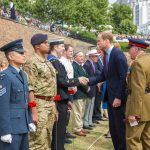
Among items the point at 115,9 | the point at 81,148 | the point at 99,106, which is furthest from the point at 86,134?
the point at 115,9

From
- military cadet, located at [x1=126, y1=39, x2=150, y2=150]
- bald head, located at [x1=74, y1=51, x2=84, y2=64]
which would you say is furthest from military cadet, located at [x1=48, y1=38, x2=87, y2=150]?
bald head, located at [x1=74, y1=51, x2=84, y2=64]

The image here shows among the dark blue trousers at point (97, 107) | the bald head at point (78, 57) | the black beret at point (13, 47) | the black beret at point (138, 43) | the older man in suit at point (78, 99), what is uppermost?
the black beret at point (13, 47)

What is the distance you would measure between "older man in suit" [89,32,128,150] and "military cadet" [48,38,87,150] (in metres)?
0.52

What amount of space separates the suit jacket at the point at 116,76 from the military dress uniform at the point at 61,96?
1.88 feet

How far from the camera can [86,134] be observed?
32.3ft

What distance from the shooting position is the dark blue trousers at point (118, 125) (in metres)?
6.76

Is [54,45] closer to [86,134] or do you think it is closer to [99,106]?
[86,134]

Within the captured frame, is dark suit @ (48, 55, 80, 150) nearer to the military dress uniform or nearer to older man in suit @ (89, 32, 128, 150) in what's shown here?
the military dress uniform

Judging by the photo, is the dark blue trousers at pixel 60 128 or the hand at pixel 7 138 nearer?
the hand at pixel 7 138

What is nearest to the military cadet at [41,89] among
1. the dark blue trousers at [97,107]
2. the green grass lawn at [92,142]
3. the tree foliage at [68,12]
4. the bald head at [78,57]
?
the green grass lawn at [92,142]

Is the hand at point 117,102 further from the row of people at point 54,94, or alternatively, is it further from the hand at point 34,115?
the hand at point 34,115

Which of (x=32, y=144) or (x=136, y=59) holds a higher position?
(x=136, y=59)

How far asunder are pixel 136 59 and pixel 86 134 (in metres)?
4.27

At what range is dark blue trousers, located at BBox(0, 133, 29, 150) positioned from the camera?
4.74m
